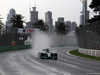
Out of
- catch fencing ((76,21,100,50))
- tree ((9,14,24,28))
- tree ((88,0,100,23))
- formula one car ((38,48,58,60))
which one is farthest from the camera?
tree ((9,14,24,28))

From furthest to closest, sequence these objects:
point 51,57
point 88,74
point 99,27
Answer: point 99,27, point 51,57, point 88,74

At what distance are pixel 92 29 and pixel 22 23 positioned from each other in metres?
60.0

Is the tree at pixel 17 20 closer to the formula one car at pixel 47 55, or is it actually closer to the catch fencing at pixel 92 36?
the catch fencing at pixel 92 36

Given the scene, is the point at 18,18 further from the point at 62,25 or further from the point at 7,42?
the point at 62,25

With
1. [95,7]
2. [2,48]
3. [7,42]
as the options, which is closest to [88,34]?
[95,7]

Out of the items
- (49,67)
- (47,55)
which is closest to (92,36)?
(47,55)

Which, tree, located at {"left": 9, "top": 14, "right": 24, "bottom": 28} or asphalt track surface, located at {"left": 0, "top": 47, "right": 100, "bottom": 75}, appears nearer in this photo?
asphalt track surface, located at {"left": 0, "top": 47, "right": 100, "bottom": 75}

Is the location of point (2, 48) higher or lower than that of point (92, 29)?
lower

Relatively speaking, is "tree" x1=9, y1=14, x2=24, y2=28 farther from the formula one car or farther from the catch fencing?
the formula one car

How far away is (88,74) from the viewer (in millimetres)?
12992

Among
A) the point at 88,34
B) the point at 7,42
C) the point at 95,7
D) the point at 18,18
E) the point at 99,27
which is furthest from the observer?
the point at 18,18

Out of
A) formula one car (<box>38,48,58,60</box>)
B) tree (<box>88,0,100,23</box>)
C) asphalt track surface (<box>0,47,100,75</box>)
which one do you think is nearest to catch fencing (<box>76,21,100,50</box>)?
formula one car (<box>38,48,58,60</box>)

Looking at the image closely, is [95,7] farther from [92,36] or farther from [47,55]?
[47,55]

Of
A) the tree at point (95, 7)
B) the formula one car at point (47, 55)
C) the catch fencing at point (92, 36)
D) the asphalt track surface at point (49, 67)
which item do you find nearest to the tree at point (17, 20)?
the tree at point (95, 7)
